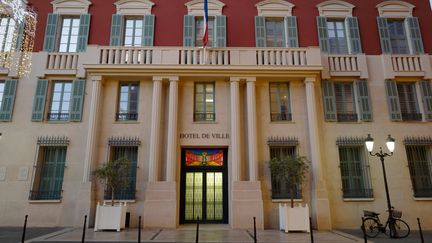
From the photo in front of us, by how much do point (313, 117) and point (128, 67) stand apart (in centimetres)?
859

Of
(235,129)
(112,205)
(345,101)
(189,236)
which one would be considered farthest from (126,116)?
(345,101)

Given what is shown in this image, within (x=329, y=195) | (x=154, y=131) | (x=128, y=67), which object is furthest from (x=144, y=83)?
(x=329, y=195)

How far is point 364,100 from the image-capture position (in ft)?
46.0

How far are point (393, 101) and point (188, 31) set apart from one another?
10407 millimetres

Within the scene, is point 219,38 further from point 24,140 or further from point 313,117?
point 24,140

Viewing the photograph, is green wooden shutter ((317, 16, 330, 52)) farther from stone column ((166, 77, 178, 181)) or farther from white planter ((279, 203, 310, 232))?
white planter ((279, 203, 310, 232))

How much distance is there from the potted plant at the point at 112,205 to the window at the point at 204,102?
3.99 metres

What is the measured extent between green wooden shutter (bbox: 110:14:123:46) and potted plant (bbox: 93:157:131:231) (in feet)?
20.1

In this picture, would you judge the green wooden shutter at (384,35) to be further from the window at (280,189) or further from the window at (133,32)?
the window at (133,32)

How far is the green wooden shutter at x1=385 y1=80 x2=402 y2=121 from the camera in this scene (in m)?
13.9

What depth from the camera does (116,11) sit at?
49.7 feet

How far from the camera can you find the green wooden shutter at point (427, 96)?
14.0 meters

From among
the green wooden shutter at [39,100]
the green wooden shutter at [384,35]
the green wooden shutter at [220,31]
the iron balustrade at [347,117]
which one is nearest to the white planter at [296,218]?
the iron balustrade at [347,117]

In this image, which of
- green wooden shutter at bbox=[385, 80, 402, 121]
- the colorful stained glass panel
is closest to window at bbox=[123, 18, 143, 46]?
the colorful stained glass panel
